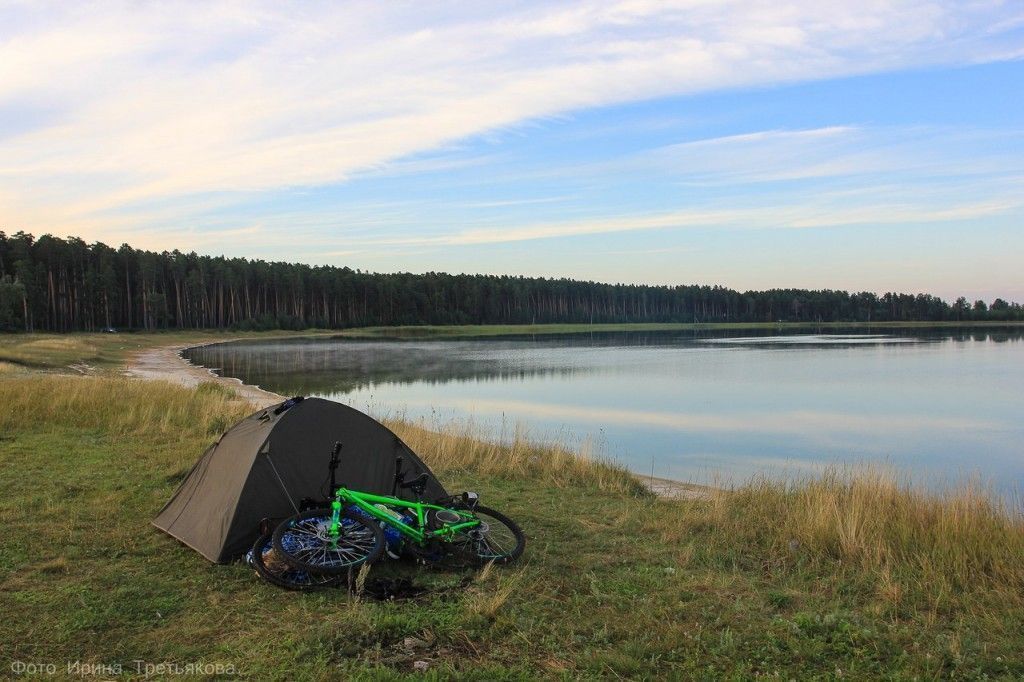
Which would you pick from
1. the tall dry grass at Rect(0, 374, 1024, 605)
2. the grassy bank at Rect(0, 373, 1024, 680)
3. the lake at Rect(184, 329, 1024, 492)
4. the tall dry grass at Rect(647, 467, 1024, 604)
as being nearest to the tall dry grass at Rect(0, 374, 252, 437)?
the grassy bank at Rect(0, 373, 1024, 680)

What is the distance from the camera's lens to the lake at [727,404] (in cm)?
1619

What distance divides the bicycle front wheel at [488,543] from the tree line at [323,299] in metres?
73.5

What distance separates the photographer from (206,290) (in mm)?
98375

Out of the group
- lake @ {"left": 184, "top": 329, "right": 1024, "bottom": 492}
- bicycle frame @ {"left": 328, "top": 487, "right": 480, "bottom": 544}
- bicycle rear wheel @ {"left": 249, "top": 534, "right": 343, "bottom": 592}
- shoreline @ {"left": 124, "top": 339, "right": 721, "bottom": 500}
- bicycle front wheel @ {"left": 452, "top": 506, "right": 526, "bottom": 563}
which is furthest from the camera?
lake @ {"left": 184, "top": 329, "right": 1024, "bottom": 492}

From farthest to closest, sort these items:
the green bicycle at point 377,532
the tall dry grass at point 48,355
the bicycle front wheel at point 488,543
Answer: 1. the tall dry grass at point 48,355
2. the bicycle front wheel at point 488,543
3. the green bicycle at point 377,532

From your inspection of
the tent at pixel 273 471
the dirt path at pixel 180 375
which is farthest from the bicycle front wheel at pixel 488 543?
the dirt path at pixel 180 375

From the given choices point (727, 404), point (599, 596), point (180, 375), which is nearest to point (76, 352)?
point (180, 375)

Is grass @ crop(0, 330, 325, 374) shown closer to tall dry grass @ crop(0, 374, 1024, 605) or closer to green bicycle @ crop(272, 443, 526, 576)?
tall dry grass @ crop(0, 374, 1024, 605)

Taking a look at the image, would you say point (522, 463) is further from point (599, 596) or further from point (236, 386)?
point (236, 386)

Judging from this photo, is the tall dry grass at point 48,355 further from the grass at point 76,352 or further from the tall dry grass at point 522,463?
the tall dry grass at point 522,463

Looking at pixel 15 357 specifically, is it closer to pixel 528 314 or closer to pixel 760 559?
pixel 760 559

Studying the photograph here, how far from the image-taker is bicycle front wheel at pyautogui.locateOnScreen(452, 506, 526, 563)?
642 cm

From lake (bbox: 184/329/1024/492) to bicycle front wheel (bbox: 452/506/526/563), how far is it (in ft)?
18.5

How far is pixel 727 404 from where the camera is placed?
2531 centimetres
